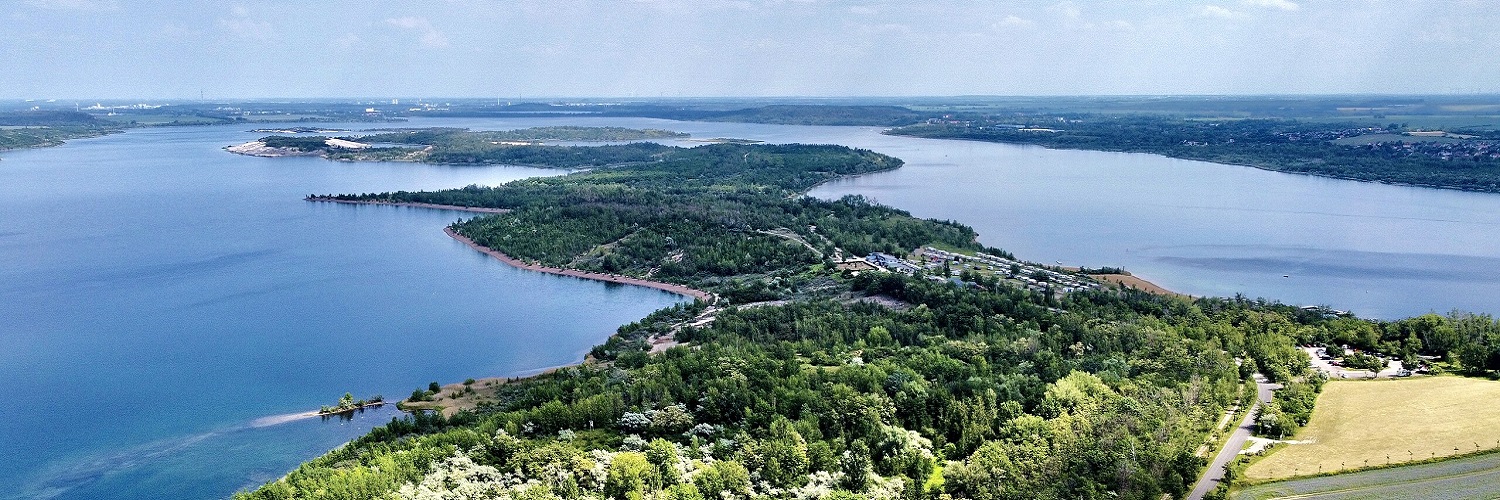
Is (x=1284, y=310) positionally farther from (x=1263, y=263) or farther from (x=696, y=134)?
(x=696, y=134)

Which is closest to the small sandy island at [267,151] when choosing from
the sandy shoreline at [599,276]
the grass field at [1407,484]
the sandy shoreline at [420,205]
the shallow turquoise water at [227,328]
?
the sandy shoreline at [420,205]

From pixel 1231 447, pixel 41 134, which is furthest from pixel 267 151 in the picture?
pixel 1231 447

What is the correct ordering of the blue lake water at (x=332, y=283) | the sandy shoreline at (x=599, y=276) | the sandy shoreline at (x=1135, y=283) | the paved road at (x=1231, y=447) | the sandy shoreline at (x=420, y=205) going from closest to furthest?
the paved road at (x=1231, y=447) < the blue lake water at (x=332, y=283) < the sandy shoreline at (x=1135, y=283) < the sandy shoreline at (x=599, y=276) < the sandy shoreline at (x=420, y=205)

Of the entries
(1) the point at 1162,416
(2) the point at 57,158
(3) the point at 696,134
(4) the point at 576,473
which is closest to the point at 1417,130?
(3) the point at 696,134

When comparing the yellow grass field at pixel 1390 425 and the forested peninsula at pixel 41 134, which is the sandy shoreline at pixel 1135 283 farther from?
the forested peninsula at pixel 41 134

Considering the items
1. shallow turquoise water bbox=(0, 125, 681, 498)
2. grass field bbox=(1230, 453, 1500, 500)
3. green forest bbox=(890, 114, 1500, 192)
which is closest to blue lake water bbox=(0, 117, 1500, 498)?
shallow turquoise water bbox=(0, 125, 681, 498)

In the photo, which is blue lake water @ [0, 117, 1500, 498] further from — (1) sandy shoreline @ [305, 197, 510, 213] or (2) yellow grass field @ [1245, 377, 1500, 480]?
(2) yellow grass field @ [1245, 377, 1500, 480]

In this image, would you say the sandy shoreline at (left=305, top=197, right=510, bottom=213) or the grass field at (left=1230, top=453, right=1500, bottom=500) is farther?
the sandy shoreline at (left=305, top=197, right=510, bottom=213)
